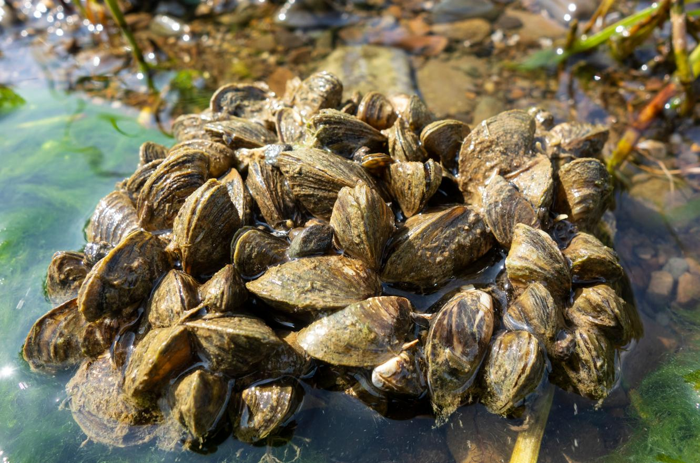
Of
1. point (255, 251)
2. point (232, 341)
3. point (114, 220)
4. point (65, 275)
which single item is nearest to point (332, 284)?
point (255, 251)

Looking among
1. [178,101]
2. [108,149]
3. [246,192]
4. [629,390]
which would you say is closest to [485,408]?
[629,390]

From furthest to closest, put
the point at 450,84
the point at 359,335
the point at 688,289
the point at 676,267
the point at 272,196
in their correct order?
the point at 450,84
the point at 676,267
the point at 688,289
the point at 272,196
the point at 359,335

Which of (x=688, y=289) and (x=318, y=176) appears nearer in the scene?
(x=318, y=176)

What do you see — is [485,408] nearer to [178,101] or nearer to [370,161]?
[370,161]

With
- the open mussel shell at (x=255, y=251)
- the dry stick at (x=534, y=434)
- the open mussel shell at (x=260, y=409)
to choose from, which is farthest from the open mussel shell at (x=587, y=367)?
the open mussel shell at (x=255, y=251)

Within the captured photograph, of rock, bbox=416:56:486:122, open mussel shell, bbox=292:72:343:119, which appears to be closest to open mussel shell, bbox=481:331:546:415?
open mussel shell, bbox=292:72:343:119

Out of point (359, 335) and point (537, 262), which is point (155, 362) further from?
point (537, 262)
